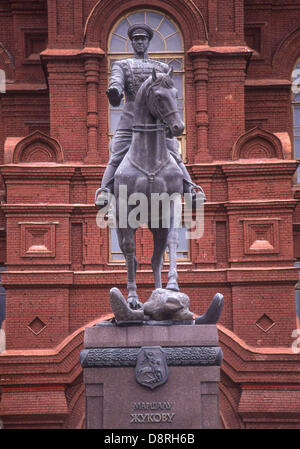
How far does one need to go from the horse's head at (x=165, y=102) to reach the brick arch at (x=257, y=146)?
26.5 ft

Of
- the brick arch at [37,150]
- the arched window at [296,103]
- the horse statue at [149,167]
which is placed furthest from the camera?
the arched window at [296,103]

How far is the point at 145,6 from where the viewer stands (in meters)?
19.2

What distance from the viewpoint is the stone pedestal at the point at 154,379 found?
1008 centimetres

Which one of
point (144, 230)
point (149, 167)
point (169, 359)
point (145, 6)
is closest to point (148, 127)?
point (149, 167)

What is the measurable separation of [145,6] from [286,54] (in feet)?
11.8

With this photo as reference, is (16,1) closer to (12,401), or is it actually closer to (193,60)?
(193,60)

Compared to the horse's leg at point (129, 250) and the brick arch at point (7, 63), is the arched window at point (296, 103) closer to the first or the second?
the brick arch at point (7, 63)

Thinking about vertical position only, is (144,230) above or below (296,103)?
below

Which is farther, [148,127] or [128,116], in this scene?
[128,116]

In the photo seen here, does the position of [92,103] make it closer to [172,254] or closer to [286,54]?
[286,54]

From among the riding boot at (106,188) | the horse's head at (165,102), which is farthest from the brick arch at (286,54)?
the horse's head at (165,102)

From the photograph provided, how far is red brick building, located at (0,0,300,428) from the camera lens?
17266 mm

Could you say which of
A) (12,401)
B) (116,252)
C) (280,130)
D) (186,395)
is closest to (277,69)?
(280,130)

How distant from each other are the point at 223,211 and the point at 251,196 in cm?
65
